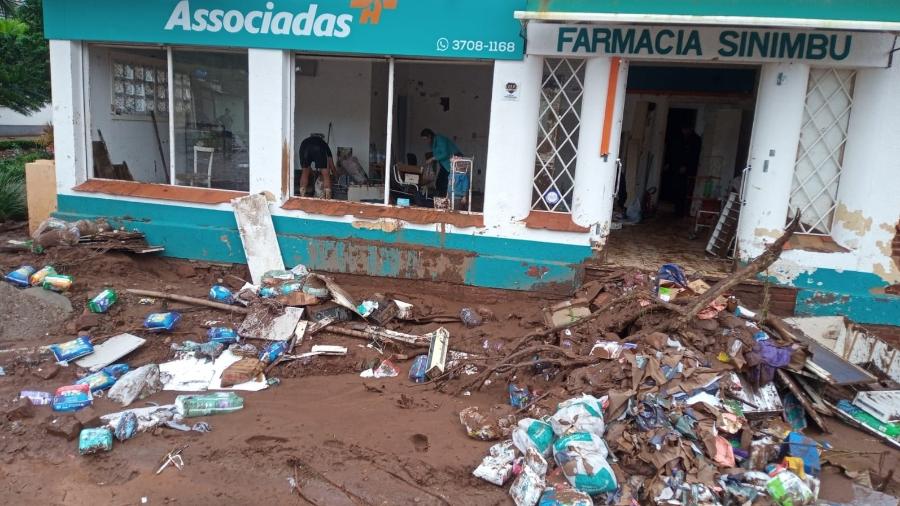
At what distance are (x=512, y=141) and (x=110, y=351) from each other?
4414 mm

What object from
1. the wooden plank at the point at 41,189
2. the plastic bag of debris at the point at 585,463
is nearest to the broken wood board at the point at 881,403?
the plastic bag of debris at the point at 585,463

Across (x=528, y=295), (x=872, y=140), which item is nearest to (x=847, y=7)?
(x=872, y=140)

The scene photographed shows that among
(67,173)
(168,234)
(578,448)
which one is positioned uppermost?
(67,173)

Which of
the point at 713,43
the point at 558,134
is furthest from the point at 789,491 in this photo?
the point at 713,43

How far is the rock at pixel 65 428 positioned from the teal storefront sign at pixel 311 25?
442 cm

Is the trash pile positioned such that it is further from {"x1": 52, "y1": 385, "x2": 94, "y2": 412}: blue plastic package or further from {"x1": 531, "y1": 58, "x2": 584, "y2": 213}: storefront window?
{"x1": 52, "y1": 385, "x2": 94, "y2": 412}: blue plastic package

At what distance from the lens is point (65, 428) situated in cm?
454

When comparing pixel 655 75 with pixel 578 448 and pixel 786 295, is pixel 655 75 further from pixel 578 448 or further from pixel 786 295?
pixel 578 448

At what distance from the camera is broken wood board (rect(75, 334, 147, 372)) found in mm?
5629

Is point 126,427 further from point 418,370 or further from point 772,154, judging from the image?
point 772,154

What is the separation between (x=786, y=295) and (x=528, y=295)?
2.63 meters

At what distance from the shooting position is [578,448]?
4133mm

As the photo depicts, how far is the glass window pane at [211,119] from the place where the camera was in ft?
25.7

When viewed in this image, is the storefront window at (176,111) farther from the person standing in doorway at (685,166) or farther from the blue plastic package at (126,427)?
the person standing in doorway at (685,166)
